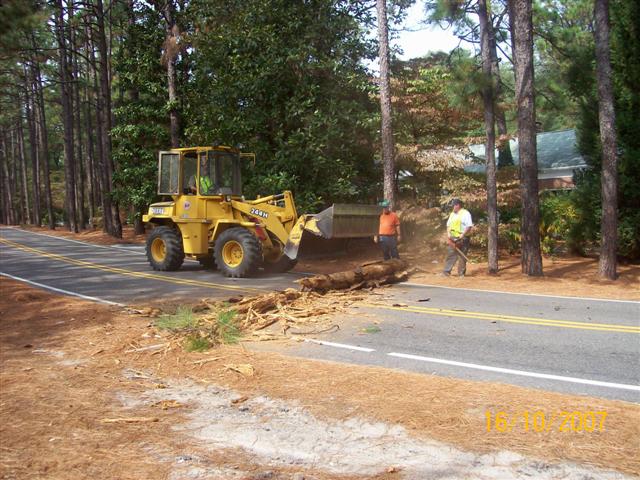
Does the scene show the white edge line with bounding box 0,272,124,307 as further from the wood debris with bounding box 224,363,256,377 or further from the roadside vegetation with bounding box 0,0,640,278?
the roadside vegetation with bounding box 0,0,640,278

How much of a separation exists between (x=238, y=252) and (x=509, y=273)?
7.51 m

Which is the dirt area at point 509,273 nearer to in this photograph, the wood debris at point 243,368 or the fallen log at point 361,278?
the fallen log at point 361,278

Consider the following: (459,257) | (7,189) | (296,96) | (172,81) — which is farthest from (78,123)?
(459,257)

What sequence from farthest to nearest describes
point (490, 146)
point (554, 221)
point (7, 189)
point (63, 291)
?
point (7, 189), point (554, 221), point (490, 146), point (63, 291)

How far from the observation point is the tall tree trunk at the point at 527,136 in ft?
46.4

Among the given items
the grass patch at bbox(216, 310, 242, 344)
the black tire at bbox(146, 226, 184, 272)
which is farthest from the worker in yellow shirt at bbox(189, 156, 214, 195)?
the grass patch at bbox(216, 310, 242, 344)

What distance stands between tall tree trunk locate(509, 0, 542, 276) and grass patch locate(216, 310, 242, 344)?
9.13m

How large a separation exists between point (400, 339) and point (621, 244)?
1071cm

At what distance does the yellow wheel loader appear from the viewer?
46.9 ft

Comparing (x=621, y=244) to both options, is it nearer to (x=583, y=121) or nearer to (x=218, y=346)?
(x=583, y=121)

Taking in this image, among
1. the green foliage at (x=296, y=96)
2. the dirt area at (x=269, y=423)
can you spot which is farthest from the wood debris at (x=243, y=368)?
the green foliage at (x=296, y=96)

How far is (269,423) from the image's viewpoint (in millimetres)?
4883

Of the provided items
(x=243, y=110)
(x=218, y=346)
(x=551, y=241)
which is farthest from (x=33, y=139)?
(x=218, y=346)

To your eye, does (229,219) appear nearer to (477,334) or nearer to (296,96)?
(296,96)
